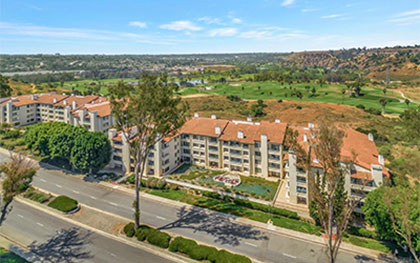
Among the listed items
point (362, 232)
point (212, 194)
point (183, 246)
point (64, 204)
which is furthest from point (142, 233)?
point (362, 232)

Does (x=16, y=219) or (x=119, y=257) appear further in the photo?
(x=16, y=219)

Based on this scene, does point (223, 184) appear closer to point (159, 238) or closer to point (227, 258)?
point (159, 238)

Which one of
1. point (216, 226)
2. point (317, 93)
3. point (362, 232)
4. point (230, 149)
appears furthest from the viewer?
point (317, 93)

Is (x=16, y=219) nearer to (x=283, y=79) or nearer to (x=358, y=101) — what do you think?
(x=358, y=101)

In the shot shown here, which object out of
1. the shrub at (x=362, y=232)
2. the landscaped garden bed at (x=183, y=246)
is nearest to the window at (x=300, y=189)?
the shrub at (x=362, y=232)

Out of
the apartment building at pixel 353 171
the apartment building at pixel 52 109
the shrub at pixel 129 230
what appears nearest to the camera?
the shrub at pixel 129 230

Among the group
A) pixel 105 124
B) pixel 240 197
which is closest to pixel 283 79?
pixel 105 124

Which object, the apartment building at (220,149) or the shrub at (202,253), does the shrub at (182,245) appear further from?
the apartment building at (220,149)
